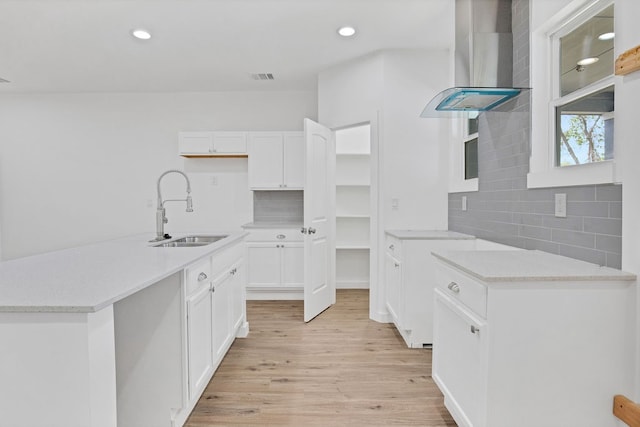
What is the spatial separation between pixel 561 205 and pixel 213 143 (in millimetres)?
3959

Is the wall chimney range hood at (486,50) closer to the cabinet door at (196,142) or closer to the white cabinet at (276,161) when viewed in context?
the white cabinet at (276,161)

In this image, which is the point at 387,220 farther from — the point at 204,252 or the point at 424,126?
the point at 204,252

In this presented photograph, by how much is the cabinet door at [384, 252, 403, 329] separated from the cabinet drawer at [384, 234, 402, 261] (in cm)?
4

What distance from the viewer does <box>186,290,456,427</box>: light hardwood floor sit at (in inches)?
79.8

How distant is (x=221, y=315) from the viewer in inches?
96.0

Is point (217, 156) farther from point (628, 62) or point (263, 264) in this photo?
point (628, 62)

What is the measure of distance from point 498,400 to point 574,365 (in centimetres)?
33

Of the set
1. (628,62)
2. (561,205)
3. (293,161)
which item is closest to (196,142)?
(293,161)

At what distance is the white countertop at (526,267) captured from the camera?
55.3 inches

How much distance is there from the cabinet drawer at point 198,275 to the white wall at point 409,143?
6.42 ft

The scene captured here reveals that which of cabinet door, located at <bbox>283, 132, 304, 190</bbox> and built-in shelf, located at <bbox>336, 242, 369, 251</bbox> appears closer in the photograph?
cabinet door, located at <bbox>283, 132, 304, 190</bbox>

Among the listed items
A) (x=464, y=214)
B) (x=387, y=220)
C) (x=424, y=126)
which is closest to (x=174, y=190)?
(x=387, y=220)

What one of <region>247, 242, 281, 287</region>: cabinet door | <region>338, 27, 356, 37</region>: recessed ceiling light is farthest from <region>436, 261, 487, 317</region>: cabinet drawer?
<region>247, 242, 281, 287</region>: cabinet door

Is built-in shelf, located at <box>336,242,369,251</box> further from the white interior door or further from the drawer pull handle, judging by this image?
the drawer pull handle
